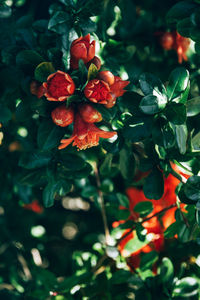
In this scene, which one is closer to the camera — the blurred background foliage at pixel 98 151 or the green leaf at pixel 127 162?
the blurred background foliage at pixel 98 151

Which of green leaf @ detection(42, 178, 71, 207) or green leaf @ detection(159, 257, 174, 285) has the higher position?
green leaf @ detection(42, 178, 71, 207)

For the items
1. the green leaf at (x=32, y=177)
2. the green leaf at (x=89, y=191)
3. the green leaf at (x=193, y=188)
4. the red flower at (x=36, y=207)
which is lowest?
the red flower at (x=36, y=207)

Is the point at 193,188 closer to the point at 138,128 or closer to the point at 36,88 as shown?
the point at 138,128

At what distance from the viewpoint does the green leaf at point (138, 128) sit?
101 cm

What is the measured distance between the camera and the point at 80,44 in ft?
3.09

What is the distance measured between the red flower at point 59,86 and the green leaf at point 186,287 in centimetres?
75

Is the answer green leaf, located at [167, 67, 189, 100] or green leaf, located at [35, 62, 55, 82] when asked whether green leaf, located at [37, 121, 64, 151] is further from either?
green leaf, located at [167, 67, 189, 100]

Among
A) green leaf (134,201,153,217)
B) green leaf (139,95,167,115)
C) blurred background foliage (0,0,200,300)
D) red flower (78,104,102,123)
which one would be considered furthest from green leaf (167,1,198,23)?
green leaf (134,201,153,217)

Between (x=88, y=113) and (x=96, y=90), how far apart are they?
64mm

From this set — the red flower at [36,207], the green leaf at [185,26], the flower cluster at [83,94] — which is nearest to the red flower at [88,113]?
the flower cluster at [83,94]

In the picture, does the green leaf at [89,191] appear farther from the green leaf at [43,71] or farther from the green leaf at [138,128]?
the green leaf at [43,71]

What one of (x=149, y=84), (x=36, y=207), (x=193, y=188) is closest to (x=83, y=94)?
(x=149, y=84)

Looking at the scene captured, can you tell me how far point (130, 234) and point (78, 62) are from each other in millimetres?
769

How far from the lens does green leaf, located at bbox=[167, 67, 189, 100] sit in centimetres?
99
